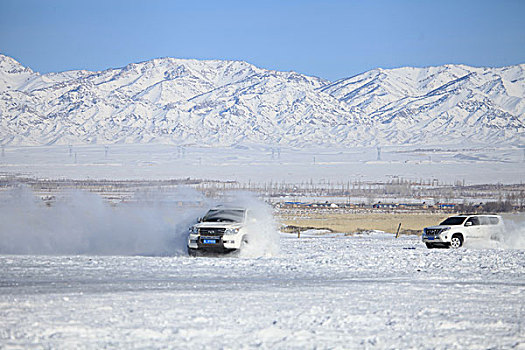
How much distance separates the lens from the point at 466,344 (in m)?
9.44

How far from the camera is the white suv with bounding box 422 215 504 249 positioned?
26969 millimetres

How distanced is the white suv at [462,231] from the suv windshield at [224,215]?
26.4ft

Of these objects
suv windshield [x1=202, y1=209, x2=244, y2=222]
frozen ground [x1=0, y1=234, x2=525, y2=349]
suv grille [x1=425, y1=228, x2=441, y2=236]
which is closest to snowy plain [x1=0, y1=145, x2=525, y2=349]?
frozen ground [x1=0, y1=234, x2=525, y2=349]

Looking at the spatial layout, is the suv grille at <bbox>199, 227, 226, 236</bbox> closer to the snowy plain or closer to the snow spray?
the snowy plain

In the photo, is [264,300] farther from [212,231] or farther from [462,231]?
[462,231]

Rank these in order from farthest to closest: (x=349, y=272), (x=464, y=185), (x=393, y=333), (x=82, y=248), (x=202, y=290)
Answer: (x=464, y=185) < (x=82, y=248) < (x=349, y=272) < (x=202, y=290) < (x=393, y=333)

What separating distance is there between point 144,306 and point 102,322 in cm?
147

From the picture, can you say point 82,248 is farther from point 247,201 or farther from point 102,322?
point 102,322

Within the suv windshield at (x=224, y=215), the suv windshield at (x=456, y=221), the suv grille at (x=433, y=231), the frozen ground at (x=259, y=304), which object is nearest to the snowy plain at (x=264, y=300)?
the frozen ground at (x=259, y=304)

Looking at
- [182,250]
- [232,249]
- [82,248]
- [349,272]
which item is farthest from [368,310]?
[82,248]

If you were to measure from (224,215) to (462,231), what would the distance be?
9590mm

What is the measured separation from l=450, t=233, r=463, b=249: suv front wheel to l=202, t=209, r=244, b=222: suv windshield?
862 centimetres

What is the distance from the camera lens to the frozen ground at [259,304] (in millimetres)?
9641

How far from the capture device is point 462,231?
1072 inches
